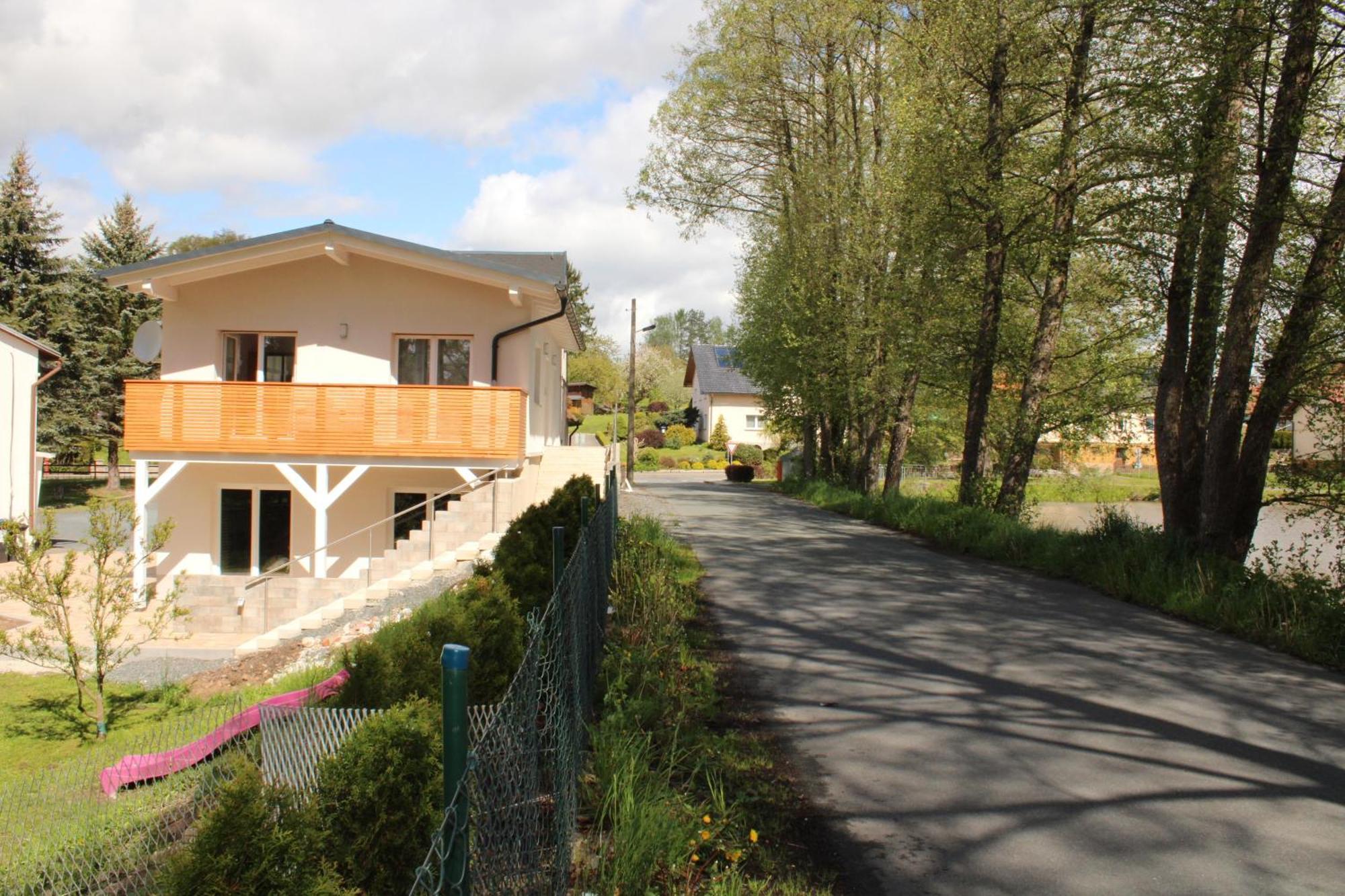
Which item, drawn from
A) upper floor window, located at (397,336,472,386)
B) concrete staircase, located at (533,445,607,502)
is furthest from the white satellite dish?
concrete staircase, located at (533,445,607,502)

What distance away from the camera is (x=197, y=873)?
2.42 meters

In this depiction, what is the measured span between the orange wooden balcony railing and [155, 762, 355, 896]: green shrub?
15730 mm

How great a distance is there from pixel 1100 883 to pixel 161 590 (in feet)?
60.6

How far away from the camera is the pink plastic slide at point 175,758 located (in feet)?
20.2

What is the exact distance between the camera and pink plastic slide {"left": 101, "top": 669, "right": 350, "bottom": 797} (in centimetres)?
615

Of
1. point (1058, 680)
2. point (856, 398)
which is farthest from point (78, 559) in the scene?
point (1058, 680)

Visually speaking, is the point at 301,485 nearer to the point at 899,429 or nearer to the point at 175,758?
the point at 175,758

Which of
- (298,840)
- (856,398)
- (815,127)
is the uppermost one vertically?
(815,127)

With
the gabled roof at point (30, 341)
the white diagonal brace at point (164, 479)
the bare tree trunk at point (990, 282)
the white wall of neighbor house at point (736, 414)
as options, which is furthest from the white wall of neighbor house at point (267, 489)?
the white wall of neighbor house at point (736, 414)

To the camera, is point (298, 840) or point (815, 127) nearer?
point (298, 840)

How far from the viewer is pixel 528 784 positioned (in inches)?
133

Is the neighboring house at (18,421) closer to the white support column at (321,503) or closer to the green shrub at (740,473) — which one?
the white support column at (321,503)

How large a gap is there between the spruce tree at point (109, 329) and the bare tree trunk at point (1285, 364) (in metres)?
38.0

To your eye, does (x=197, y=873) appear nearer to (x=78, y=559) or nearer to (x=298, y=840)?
(x=298, y=840)
